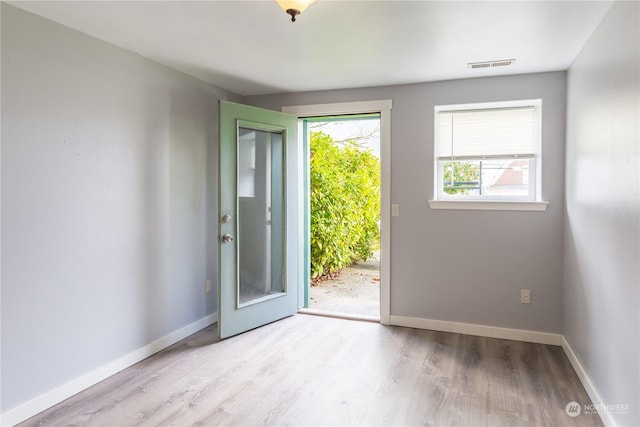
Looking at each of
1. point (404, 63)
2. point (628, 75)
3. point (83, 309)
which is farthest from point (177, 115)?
point (628, 75)

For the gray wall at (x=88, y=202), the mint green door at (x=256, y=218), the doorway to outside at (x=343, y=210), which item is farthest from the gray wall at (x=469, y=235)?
the gray wall at (x=88, y=202)

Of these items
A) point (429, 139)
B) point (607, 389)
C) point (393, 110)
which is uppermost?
point (393, 110)

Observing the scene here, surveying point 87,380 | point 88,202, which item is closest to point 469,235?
point 88,202

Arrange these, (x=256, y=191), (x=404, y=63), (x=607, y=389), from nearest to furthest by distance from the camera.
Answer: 1. (x=607, y=389)
2. (x=404, y=63)
3. (x=256, y=191)

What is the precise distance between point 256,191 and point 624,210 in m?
2.73

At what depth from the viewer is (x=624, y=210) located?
6.13 feet

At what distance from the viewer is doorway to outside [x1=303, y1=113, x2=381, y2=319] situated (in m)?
5.25

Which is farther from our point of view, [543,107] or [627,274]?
[543,107]

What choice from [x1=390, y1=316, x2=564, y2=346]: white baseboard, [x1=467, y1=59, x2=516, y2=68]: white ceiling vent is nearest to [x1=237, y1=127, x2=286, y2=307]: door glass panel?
[x1=390, y1=316, x2=564, y2=346]: white baseboard

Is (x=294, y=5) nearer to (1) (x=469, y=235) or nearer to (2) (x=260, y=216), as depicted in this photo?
(2) (x=260, y=216)

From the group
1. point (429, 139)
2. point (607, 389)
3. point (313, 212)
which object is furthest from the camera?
point (313, 212)

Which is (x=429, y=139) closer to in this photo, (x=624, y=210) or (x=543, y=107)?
(x=543, y=107)

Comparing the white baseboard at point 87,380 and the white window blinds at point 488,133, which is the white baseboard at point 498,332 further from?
the white baseboard at point 87,380

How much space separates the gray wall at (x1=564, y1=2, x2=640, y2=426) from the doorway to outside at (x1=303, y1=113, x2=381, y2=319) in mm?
2455
